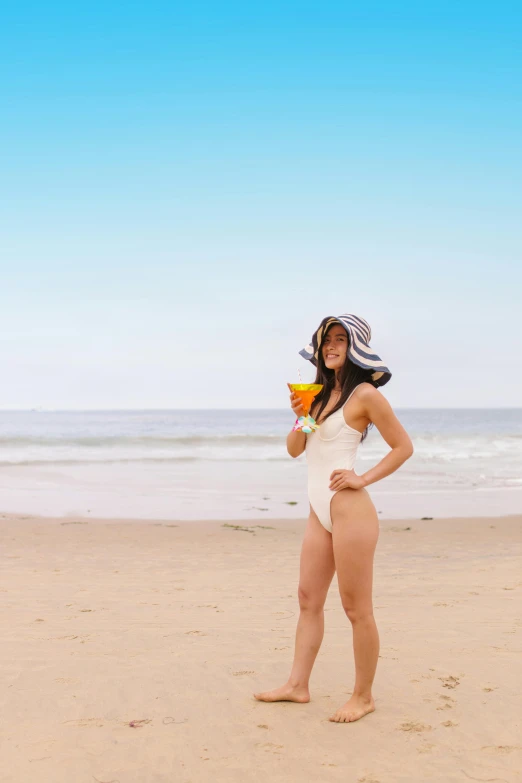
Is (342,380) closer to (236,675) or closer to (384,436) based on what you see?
(384,436)

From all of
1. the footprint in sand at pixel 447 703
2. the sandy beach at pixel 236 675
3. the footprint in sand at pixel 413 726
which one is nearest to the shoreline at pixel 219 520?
the sandy beach at pixel 236 675

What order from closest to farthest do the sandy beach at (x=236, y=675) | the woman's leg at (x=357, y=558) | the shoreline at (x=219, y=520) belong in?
the sandy beach at (x=236, y=675)
the woman's leg at (x=357, y=558)
the shoreline at (x=219, y=520)

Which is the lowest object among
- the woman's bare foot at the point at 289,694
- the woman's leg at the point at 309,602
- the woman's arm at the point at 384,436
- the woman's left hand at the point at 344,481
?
the woman's bare foot at the point at 289,694

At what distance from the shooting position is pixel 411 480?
18797mm

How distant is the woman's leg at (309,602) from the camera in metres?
3.72

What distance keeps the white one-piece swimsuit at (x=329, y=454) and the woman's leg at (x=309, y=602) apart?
106 mm

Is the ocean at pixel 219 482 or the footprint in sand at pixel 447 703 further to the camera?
the ocean at pixel 219 482

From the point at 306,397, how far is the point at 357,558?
0.85m

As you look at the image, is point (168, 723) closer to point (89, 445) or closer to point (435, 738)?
point (435, 738)

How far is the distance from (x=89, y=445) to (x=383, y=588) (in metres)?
29.1

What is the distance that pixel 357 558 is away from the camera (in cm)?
352

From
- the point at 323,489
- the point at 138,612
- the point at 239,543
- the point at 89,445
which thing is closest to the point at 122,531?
the point at 239,543

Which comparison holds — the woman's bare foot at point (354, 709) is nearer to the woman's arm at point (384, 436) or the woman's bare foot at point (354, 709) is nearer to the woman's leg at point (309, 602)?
the woman's leg at point (309, 602)

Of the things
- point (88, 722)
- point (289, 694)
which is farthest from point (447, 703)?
point (88, 722)
